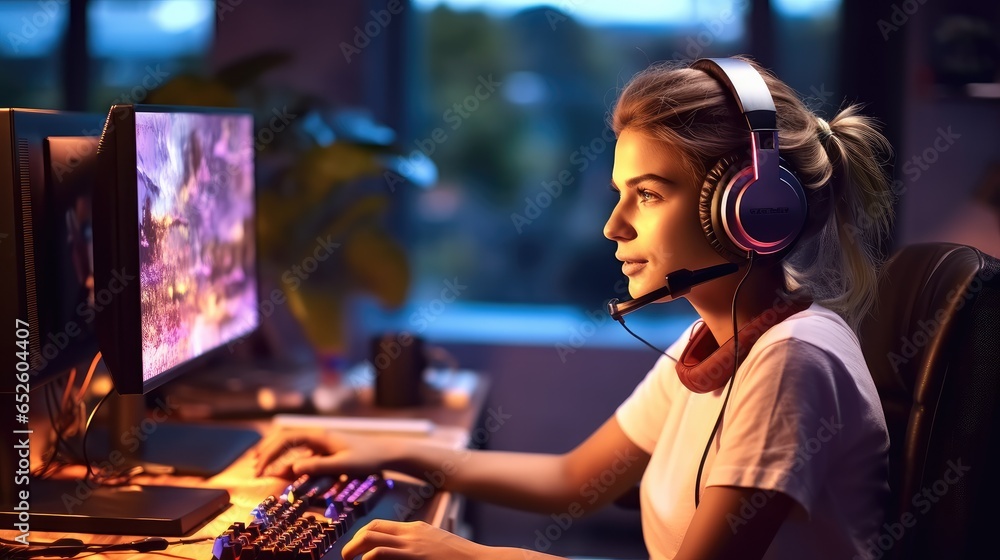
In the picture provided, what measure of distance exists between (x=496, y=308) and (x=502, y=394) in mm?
403

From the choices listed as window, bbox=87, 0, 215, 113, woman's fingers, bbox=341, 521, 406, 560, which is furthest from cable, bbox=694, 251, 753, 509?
window, bbox=87, 0, 215, 113

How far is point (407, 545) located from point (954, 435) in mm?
603

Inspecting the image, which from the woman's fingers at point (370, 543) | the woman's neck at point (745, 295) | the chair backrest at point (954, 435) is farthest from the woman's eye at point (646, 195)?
the woman's fingers at point (370, 543)

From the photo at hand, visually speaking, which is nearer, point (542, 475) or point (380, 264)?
point (542, 475)

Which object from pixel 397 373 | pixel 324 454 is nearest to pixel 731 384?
pixel 324 454

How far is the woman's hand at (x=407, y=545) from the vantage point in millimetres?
904

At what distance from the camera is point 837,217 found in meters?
1.02

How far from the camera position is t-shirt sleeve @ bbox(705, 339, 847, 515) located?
2.77ft

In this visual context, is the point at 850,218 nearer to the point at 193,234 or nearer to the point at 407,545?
the point at 407,545

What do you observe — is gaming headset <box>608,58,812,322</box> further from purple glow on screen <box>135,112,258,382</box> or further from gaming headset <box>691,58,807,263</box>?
purple glow on screen <box>135,112,258,382</box>

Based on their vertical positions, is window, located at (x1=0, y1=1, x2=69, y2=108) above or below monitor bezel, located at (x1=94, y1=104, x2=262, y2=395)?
above

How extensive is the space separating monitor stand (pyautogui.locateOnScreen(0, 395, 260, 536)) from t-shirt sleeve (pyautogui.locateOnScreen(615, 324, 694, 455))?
1.84ft

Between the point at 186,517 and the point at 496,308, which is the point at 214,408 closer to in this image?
the point at 186,517

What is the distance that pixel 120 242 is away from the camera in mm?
995
